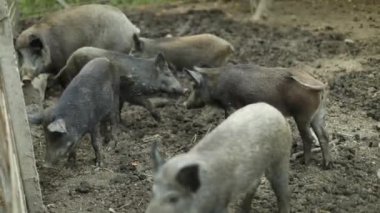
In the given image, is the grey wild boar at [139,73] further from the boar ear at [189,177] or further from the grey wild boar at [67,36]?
the boar ear at [189,177]

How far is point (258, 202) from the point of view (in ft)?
20.3

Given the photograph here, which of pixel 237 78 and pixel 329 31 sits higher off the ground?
pixel 237 78

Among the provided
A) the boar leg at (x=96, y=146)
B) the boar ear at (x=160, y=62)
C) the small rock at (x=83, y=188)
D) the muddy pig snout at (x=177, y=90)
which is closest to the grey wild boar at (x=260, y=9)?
the muddy pig snout at (x=177, y=90)

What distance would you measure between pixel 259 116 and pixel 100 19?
180 inches

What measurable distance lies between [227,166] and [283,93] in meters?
1.83

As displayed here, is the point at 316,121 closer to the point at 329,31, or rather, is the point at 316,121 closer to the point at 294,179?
the point at 294,179

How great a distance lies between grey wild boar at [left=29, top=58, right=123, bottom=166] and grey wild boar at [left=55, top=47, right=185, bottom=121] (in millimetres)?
293

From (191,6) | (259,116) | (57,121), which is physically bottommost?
(191,6)

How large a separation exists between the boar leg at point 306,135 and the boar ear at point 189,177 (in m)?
2.12

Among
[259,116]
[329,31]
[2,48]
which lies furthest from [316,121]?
[329,31]

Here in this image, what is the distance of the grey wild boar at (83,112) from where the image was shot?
263 inches

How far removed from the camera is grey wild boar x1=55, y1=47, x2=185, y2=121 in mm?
7996

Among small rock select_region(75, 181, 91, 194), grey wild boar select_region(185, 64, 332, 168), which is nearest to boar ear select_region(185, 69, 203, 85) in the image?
grey wild boar select_region(185, 64, 332, 168)

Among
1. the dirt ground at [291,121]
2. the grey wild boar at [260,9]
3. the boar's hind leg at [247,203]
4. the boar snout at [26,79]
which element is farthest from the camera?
the grey wild boar at [260,9]
